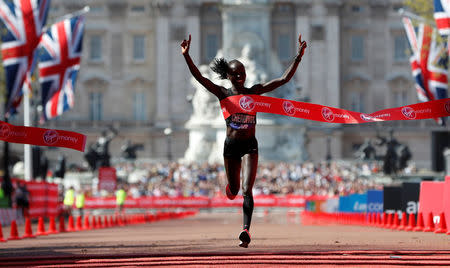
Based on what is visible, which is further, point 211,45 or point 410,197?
point 211,45

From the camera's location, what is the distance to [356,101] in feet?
368

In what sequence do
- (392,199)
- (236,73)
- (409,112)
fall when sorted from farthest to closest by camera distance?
(392,199), (409,112), (236,73)

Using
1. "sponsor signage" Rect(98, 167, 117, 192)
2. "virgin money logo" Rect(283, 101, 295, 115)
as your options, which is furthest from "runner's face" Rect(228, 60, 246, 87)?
"sponsor signage" Rect(98, 167, 117, 192)

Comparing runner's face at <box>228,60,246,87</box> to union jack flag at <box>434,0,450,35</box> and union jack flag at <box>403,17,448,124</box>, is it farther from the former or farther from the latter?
union jack flag at <box>403,17,448,124</box>

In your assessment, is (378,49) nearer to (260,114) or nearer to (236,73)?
(260,114)

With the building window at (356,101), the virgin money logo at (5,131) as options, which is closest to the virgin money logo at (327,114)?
the virgin money logo at (5,131)

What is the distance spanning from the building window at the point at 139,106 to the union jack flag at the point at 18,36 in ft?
236

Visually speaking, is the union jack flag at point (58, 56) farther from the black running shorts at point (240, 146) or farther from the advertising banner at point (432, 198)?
the black running shorts at point (240, 146)

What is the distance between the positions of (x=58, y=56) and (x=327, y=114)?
31.0 meters

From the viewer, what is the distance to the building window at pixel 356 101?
11175 cm

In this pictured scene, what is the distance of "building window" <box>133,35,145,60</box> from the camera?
A: 11150cm

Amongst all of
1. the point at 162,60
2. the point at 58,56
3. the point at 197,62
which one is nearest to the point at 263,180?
the point at 58,56

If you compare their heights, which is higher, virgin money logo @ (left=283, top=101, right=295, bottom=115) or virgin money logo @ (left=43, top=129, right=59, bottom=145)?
virgin money logo @ (left=283, top=101, right=295, bottom=115)

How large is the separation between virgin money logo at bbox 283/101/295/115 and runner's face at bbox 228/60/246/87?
1.01m
